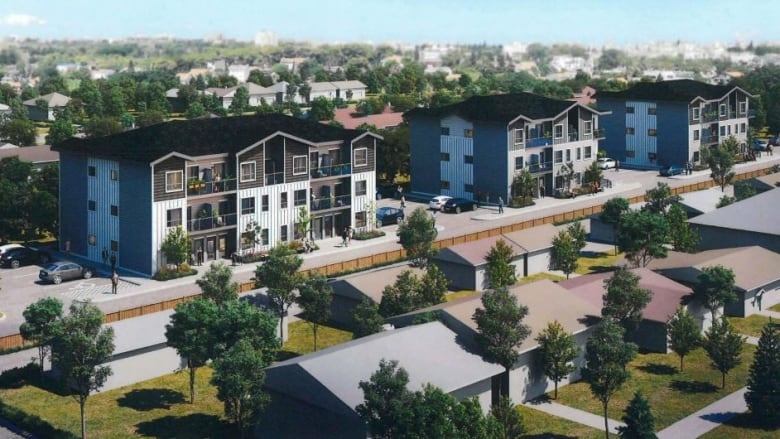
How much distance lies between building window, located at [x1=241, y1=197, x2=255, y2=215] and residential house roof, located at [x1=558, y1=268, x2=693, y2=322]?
20.6 meters

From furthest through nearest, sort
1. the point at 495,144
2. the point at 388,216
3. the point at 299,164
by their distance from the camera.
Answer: the point at 495,144 < the point at 388,216 < the point at 299,164

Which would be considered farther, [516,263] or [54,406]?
[516,263]

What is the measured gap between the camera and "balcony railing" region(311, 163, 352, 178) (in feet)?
207

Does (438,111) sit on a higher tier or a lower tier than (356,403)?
higher

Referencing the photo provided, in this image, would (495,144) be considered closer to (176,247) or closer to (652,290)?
(176,247)

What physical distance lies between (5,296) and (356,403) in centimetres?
2636

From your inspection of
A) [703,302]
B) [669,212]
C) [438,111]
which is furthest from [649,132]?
[703,302]

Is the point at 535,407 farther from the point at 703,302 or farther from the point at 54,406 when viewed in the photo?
the point at 54,406

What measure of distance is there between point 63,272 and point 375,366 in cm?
2591

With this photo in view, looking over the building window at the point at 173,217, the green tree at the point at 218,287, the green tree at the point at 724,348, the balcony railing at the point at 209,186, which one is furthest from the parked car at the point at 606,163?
the green tree at the point at 218,287

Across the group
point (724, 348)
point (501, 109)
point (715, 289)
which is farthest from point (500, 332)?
point (501, 109)

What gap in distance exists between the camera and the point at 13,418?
112 feet

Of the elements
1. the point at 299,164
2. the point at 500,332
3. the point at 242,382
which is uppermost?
the point at 299,164

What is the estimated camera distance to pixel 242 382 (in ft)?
101
